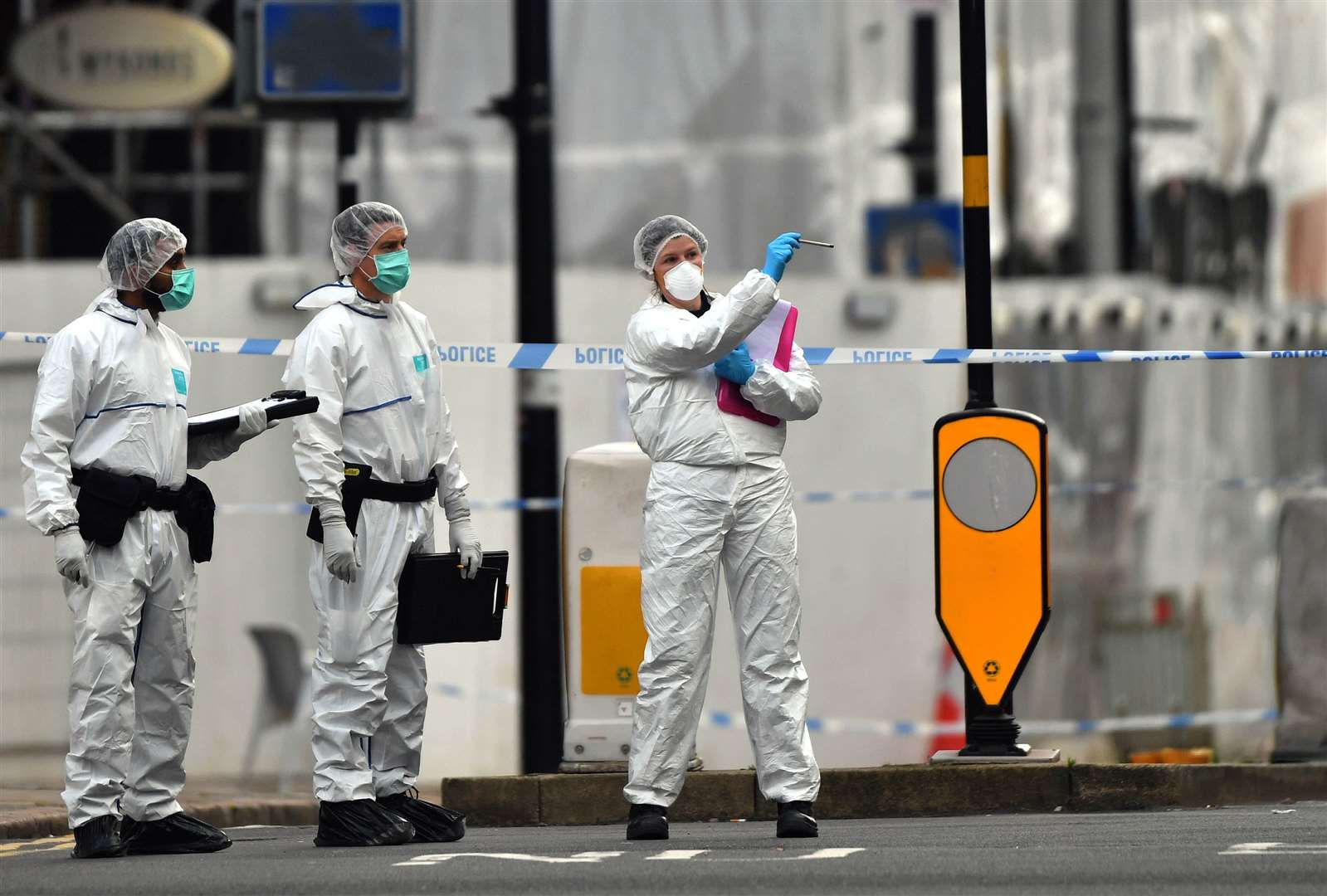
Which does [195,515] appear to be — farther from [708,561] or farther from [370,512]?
[708,561]

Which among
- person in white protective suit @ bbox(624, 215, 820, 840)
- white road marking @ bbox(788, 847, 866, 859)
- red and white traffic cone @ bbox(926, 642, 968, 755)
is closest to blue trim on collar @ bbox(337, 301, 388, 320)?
person in white protective suit @ bbox(624, 215, 820, 840)

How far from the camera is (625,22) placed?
519 inches

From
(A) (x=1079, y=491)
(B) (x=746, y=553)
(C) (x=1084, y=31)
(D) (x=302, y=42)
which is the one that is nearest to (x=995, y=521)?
(B) (x=746, y=553)

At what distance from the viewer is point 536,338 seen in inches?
418

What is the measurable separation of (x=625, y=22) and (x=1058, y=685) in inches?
159

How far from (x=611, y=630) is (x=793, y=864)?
2176mm

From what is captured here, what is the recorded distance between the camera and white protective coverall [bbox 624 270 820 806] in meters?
7.38

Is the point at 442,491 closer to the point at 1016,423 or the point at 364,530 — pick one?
the point at 364,530

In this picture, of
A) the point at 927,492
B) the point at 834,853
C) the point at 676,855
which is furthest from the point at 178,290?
the point at 927,492

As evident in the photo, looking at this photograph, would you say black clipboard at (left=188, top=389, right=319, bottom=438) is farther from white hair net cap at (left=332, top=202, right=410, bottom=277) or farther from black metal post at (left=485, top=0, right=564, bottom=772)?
black metal post at (left=485, top=0, right=564, bottom=772)

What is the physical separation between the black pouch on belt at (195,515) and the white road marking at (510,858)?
117 centimetres

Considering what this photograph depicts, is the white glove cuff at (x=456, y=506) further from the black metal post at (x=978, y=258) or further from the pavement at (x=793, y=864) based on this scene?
the black metal post at (x=978, y=258)

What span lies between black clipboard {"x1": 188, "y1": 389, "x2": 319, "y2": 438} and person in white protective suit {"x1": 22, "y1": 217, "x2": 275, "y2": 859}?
6 centimetres

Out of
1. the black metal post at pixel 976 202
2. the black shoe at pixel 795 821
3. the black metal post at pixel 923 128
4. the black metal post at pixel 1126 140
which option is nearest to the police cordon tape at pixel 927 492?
the black metal post at pixel 1126 140
